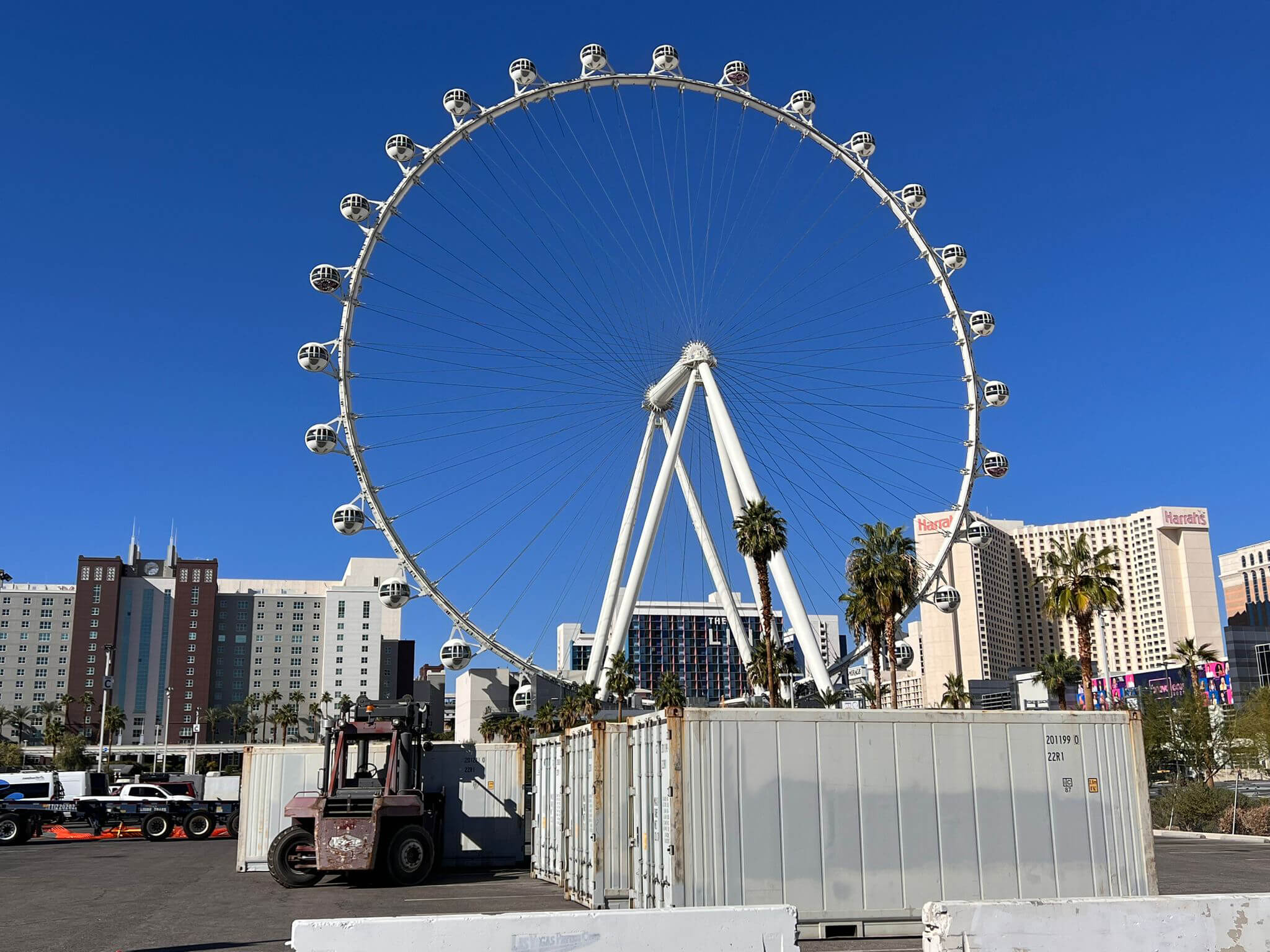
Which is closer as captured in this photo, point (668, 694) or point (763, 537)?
point (763, 537)

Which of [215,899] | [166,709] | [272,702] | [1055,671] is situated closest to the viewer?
[215,899]

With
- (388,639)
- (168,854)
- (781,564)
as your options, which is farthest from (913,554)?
(388,639)

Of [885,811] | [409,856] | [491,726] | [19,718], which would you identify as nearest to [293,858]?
[409,856]

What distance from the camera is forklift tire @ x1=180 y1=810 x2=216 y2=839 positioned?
169 ft

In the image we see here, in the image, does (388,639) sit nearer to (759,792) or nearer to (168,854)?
(168,854)

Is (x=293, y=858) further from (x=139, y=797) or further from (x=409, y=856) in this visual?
(x=139, y=797)

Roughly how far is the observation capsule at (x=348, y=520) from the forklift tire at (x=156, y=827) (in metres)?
17.3

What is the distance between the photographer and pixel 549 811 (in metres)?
27.0

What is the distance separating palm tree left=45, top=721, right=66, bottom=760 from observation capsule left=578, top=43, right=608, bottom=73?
12217 cm

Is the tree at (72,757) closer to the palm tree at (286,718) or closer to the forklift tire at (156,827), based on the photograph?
the palm tree at (286,718)

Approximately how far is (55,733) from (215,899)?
458 feet

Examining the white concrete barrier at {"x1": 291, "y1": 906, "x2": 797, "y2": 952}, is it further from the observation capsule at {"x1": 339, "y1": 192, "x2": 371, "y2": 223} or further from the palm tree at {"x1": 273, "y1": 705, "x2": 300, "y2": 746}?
the palm tree at {"x1": 273, "y1": 705, "x2": 300, "y2": 746}

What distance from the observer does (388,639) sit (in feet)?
612

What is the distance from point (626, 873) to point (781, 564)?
34.5 metres
